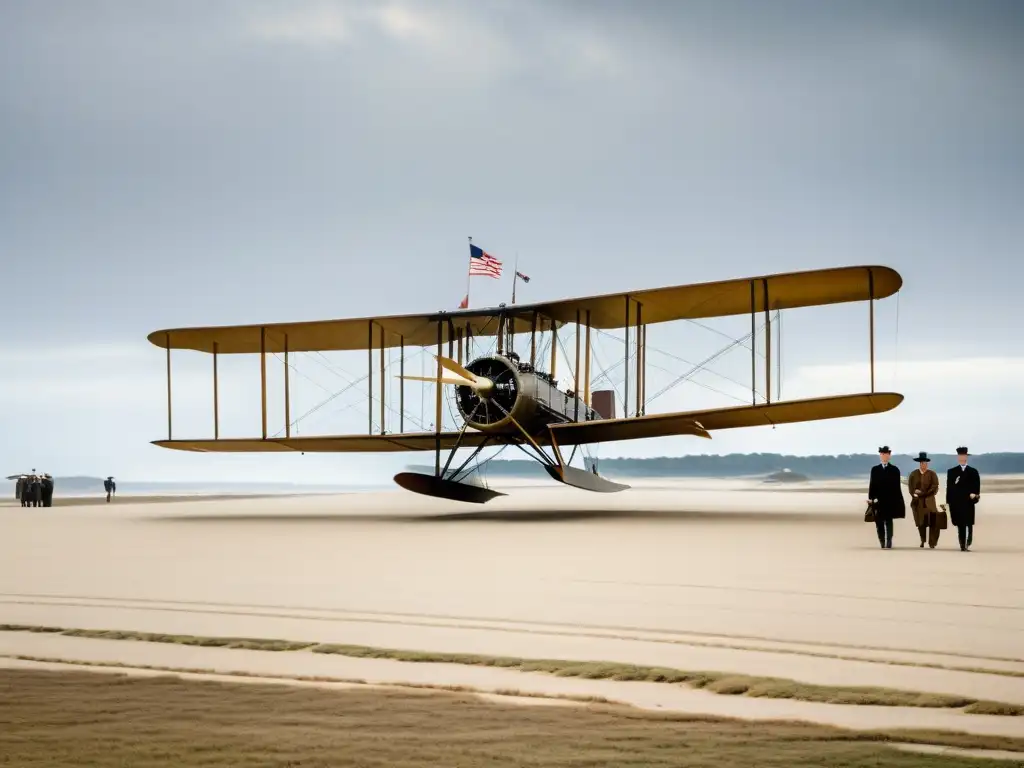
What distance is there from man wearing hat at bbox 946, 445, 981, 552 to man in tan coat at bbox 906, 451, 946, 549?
35 centimetres

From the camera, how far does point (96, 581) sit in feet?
36.2

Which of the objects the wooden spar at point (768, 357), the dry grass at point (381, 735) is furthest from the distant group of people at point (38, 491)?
the dry grass at point (381, 735)

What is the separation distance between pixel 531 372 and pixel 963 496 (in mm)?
11173

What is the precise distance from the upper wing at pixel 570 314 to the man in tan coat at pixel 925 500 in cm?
532

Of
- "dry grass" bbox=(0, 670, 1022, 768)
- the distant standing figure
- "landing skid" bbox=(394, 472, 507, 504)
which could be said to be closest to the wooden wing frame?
"landing skid" bbox=(394, 472, 507, 504)

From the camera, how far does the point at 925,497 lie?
593 inches

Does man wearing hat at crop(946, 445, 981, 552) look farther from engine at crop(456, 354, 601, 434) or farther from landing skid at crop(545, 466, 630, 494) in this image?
landing skid at crop(545, 466, 630, 494)

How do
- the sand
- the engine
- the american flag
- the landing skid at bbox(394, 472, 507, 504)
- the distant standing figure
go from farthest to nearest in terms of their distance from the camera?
the distant standing figure
the american flag
the engine
the landing skid at bbox(394, 472, 507, 504)
the sand

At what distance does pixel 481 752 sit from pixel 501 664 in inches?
74.8

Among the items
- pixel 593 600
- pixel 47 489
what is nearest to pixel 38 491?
pixel 47 489

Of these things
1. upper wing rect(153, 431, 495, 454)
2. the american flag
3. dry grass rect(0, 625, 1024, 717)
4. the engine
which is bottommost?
dry grass rect(0, 625, 1024, 717)

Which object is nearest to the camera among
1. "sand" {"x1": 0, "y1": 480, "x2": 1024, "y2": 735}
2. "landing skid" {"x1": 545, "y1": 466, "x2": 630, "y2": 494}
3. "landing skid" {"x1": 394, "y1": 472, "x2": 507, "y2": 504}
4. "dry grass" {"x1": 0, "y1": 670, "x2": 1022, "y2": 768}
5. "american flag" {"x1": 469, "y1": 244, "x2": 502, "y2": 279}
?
"dry grass" {"x1": 0, "y1": 670, "x2": 1022, "y2": 768}

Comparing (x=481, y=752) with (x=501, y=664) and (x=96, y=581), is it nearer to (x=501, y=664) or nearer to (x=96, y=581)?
(x=501, y=664)

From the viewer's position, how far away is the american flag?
91.2 feet
